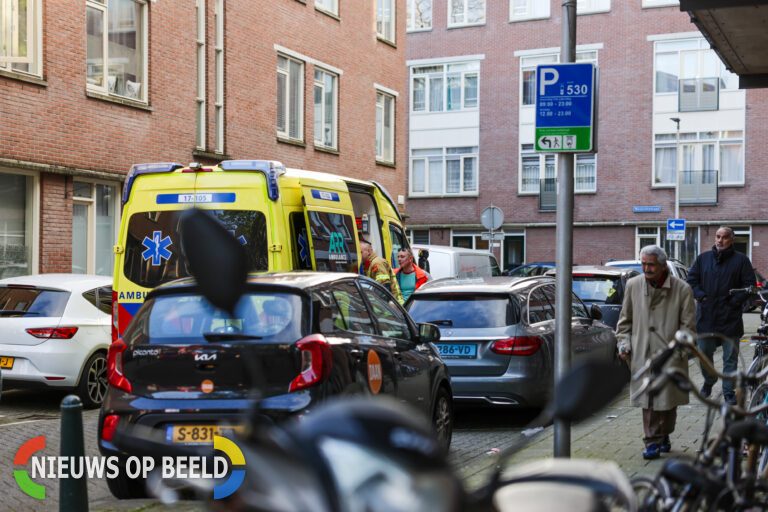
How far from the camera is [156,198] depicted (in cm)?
1091

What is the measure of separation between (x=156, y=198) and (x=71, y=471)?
579 cm

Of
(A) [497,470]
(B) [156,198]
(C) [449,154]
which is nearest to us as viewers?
(A) [497,470]

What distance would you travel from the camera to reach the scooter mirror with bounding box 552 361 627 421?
219 centimetres

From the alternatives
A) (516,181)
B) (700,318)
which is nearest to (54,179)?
(700,318)

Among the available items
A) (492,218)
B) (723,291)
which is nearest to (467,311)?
(723,291)

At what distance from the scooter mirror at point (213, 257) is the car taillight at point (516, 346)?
8392mm

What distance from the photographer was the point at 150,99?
1939cm

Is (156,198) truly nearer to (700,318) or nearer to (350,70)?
(700,318)

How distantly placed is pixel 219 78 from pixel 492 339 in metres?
13.0

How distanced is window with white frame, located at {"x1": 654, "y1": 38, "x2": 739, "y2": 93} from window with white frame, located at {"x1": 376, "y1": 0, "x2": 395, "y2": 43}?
644 inches

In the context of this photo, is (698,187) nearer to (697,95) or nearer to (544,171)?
(697,95)

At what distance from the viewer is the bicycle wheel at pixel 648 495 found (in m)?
2.93

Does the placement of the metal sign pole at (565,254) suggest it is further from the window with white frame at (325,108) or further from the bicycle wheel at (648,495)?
the window with white frame at (325,108)

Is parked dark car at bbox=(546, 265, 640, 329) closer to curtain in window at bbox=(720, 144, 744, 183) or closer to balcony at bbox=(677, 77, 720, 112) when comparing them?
curtain in window at bbox=(720, 144, 744, 183)
